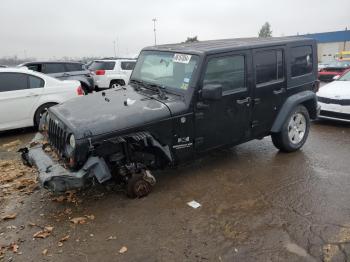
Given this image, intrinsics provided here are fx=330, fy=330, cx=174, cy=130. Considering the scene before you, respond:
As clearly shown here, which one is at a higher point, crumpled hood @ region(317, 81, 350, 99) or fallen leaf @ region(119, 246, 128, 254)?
crumpled hood @ region(317, 81, 350, 99)

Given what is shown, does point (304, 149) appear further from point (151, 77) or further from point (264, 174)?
point (151, 77)

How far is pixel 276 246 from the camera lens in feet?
11.0

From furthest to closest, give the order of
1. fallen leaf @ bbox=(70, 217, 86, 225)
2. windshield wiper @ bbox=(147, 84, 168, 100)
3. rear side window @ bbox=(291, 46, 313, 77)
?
rear side window @ bbox=(291, 46, 313, 77)
windshield wiper @ bbox=(147, 84, 168, 100)
fallen leaf @ bbox=(70, 217, 86, 225)

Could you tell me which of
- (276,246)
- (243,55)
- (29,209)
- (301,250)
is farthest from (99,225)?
(243,55)

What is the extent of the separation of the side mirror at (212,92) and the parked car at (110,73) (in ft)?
33.9

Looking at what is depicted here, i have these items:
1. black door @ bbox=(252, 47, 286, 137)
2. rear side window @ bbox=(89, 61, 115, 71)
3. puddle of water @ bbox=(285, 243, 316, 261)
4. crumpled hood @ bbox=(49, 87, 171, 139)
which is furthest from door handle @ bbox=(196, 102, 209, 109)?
rear side window @ bbox=(89, 61, 115, 71)

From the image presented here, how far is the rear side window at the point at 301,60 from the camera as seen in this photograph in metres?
5.71

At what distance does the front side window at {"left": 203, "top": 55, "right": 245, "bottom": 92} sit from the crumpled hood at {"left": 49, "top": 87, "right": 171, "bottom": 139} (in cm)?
83

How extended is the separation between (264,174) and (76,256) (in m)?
3.06

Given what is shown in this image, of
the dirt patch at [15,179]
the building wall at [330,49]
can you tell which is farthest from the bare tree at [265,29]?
the dirt patch at [15,179]

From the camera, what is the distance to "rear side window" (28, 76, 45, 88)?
7.78 metres

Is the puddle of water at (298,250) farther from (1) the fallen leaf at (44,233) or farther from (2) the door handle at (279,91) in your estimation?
(2) the door handle at (279,91)

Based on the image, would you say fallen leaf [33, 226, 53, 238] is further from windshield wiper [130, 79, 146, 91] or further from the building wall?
the building wall

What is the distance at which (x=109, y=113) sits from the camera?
4168mm
